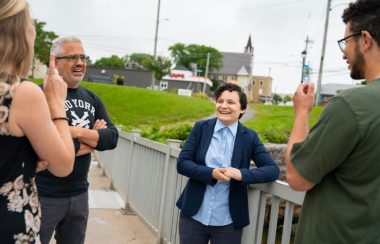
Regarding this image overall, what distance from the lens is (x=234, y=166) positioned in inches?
118

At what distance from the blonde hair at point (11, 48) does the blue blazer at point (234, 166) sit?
156 cm

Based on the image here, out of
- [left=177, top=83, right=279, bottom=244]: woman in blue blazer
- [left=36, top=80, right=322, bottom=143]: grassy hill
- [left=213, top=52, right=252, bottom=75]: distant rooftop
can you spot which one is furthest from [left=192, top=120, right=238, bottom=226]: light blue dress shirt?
[left=213, top=52, right=252, bottom=75]: distant rooftop

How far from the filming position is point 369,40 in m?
1.78

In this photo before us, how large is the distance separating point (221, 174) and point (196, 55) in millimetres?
90007

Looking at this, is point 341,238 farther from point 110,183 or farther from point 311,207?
point 110,183

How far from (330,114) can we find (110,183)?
701 centimetres

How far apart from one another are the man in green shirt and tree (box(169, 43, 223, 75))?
293 ft

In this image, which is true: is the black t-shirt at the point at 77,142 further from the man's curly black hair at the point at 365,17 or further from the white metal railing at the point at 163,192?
the man's curly black hair at the point at 365,17

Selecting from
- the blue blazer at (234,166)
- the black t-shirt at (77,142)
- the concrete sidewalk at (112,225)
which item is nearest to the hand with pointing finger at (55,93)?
the black t-shirt at (77,142)

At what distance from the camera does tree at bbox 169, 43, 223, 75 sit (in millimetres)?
90875

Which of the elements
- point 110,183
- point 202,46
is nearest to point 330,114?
point 110,183

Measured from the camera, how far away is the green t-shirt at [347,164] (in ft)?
5.45

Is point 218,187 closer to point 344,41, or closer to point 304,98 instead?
point 304,98

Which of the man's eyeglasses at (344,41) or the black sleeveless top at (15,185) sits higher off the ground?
the man's eyeglasses at (344,41)
